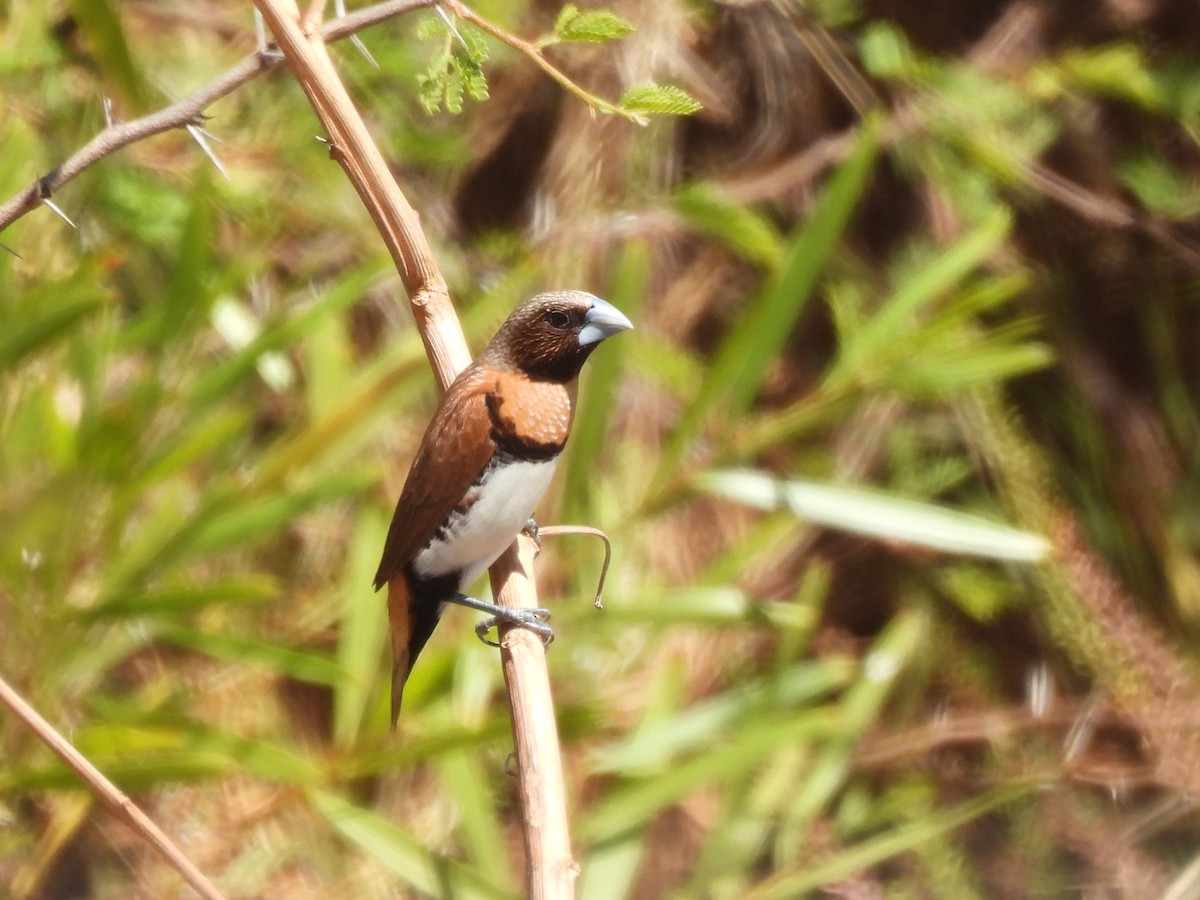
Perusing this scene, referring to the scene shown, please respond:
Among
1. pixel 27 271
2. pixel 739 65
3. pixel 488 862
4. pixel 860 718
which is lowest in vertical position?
pixel 860 718

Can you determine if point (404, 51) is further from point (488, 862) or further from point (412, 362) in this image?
point (488, 862)

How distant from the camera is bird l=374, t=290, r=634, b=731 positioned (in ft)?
4.57

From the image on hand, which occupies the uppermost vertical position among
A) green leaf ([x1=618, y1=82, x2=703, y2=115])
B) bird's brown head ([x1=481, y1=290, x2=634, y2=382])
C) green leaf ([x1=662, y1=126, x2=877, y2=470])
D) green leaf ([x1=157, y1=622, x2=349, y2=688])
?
green leaf ([x1=618, y1=82, x2=703, y2=115])

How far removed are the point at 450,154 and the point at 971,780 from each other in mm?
1653

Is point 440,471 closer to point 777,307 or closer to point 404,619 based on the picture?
point 404,619

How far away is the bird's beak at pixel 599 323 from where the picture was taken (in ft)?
4.71

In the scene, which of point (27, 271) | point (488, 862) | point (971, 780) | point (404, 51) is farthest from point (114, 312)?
point (971, 780)

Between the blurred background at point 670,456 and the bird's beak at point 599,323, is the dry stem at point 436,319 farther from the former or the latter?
the blurred background at point 670,456

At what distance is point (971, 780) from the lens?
9.48 feet

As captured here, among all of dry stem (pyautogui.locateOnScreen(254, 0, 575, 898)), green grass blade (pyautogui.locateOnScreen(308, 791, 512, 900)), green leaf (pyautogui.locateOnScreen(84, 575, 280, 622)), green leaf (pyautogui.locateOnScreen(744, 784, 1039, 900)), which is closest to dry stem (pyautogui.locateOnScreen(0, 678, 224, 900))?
dry stem (pyautogui.locateOnScreen(254, 0, 575, 898))

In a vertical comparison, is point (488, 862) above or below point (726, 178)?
below

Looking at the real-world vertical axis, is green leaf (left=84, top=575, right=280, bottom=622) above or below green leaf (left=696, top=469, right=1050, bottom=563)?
above

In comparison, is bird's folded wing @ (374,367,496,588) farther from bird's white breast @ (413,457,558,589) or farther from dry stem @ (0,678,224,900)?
dry stem @ (0,678,224,900)

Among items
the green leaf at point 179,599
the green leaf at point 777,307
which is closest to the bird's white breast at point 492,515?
the green leaf at point 179,599
